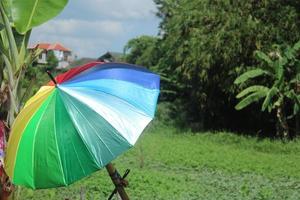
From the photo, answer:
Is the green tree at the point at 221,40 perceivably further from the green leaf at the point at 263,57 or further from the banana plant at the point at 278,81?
the green leaf at the point at 263,57

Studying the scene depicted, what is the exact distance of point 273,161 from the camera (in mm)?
11031

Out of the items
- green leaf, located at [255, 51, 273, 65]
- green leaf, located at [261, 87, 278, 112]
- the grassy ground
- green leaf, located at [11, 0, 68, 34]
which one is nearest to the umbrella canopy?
green leaf, located at [11, 0, 68, 34]

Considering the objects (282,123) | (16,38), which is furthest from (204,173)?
(16,38)

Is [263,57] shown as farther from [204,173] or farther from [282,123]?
[204,173]

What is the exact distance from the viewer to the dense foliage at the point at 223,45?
15000 mm

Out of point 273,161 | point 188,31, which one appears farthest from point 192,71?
point 273,161

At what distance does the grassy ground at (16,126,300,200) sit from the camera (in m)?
7.38

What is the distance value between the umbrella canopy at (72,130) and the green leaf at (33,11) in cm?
64

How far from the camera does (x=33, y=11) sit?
351 centimetres

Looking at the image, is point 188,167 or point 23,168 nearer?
point 23,168

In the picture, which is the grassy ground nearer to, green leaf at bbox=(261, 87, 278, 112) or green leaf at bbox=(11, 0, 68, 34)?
green leaf at bbox=(261, 87, 278, 112)

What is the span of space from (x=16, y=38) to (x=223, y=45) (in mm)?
12005

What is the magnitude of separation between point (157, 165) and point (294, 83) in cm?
487

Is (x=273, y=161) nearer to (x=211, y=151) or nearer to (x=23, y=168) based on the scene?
(x=211, y=151)
